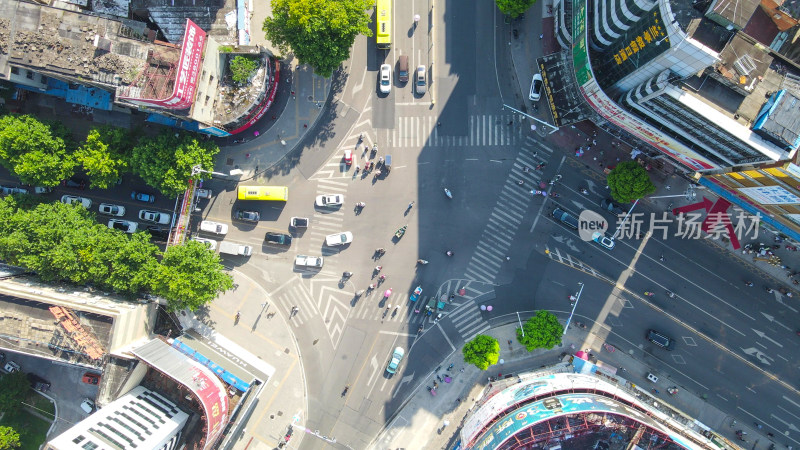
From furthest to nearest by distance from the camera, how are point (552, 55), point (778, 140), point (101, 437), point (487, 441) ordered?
point (552, 55)
point (487, 441)
point (101, 437)
point (778, 140)

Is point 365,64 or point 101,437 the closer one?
point 101,437

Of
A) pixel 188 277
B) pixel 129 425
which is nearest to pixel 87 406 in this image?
pixel 129 425

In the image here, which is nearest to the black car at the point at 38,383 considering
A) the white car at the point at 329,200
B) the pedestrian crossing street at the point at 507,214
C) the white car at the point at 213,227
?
the white car at the point at 213,227

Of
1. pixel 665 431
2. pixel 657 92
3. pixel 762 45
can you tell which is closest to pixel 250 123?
pixel 657 92

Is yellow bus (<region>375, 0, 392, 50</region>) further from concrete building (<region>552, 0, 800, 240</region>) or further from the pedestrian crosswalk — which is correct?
concrete building (<region>552, 0, 800, 240</region>)

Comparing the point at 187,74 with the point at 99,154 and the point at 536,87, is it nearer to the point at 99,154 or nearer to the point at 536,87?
the point at 99,154

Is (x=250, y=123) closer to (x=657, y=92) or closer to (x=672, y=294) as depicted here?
(x=657, y=92)
